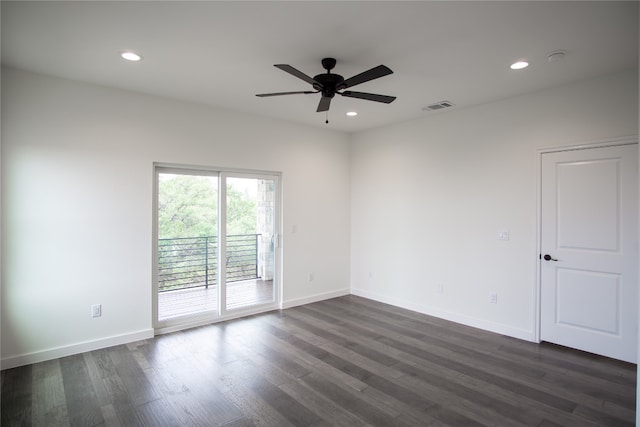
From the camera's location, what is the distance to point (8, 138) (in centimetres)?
322

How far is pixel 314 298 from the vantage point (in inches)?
220

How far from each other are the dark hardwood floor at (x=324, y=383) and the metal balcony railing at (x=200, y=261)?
674mm

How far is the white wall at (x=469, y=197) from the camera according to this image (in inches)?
145

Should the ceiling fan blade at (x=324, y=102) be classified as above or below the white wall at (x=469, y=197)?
above

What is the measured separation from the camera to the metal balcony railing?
13.9 ft

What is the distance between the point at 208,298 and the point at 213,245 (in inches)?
28.2

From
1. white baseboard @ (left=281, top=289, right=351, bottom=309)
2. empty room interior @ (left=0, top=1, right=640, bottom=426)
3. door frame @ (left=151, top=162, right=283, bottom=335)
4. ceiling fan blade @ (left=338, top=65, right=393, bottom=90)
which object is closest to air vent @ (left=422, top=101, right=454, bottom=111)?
empty room interior @ (left=0, top=1, right=640, bottom=426)

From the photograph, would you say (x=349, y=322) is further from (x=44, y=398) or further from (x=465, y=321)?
(x=44, y=398)

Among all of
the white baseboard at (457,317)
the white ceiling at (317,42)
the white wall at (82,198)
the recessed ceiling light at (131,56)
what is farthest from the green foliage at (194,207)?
the white baseboard at (457,317)

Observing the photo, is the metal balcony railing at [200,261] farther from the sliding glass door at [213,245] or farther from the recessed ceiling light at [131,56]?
the recessed ceiling light at [131,56]

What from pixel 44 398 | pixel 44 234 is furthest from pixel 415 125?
pixel 44 398

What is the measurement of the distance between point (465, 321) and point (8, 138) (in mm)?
5387

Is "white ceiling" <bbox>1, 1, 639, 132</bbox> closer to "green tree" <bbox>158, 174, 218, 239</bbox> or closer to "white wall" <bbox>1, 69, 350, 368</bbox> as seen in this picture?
"white wall" <bbox>1, 69, 350, 368</bbox>

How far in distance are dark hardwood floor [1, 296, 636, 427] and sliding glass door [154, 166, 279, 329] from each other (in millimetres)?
503
